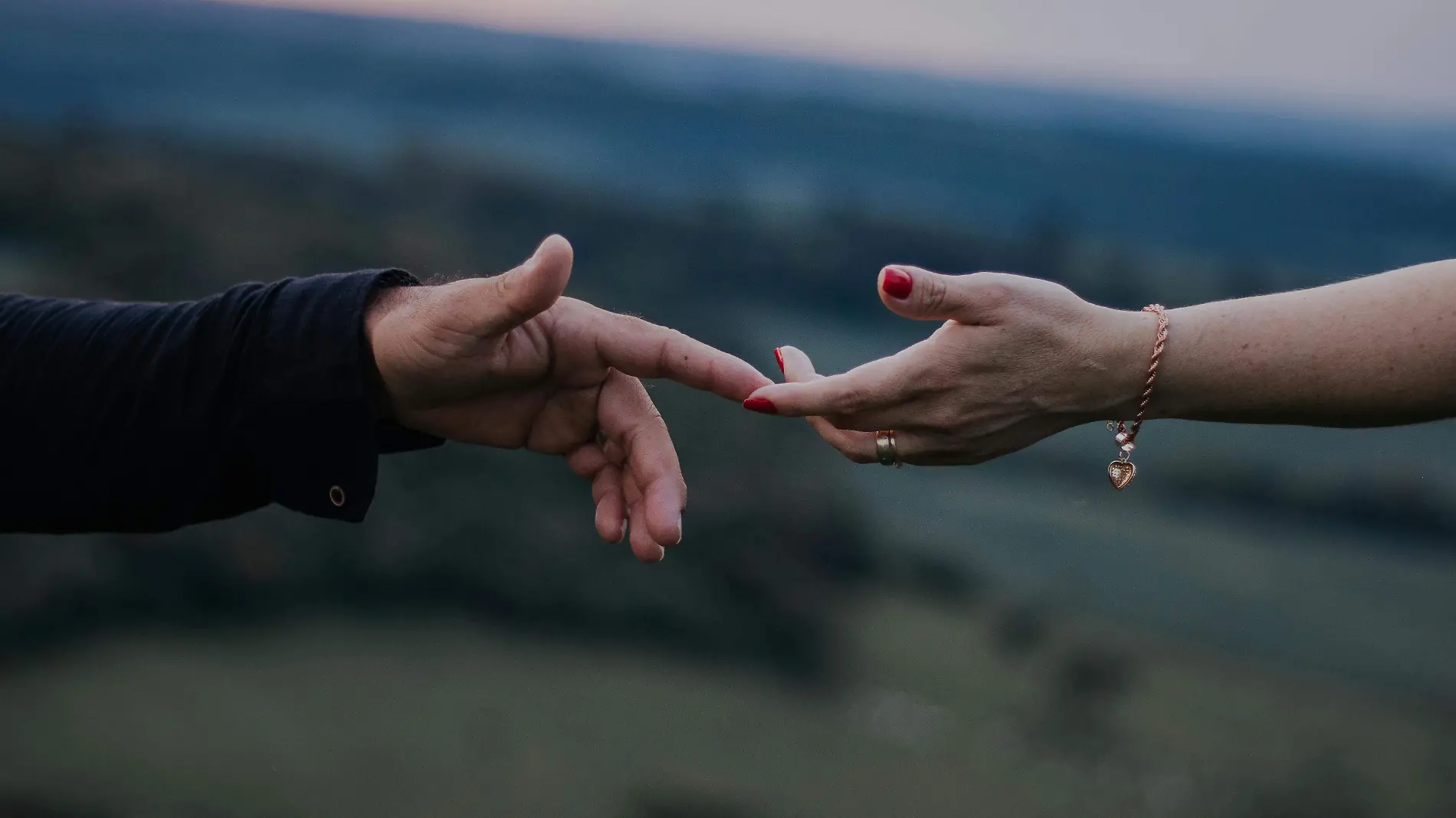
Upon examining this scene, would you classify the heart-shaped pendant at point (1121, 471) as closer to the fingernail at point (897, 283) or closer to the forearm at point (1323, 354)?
the forearm at point (1323, 354)

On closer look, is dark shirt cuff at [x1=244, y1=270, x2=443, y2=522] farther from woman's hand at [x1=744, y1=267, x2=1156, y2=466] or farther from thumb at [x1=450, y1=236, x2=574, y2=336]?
woman's hand at [x1=744, y1=267, x2=1156, y2=466]

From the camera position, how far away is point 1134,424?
1.65m

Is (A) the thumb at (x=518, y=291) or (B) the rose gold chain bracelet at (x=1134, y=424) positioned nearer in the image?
(A) the thumb at (x=518, y=291)

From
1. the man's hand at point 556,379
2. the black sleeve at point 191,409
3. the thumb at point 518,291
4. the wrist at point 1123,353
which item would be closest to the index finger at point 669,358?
the man's hand at point 556,379

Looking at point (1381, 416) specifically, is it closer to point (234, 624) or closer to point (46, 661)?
point (234, 624)

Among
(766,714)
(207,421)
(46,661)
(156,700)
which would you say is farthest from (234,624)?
(207,421)

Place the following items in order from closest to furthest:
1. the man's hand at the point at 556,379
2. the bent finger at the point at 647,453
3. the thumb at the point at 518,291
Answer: the thumb at the point at 518,291, the man's hand at the point at 556,379, the bent finger at the point at 647,453

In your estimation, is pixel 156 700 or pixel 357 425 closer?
pixel 357 425

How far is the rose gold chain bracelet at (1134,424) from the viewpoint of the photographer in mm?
1568

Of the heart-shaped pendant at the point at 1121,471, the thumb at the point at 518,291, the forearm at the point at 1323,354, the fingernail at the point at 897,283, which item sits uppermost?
the forearm at the point at 1323,354

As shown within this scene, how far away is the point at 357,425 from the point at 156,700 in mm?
6046

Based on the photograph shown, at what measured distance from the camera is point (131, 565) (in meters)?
6.96

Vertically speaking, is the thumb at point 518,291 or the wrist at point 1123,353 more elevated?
the wrist at point 1123,353

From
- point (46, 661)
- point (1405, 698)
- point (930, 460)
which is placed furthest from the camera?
point (46, 661)
